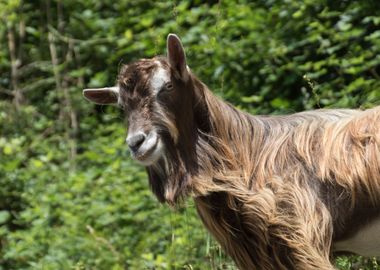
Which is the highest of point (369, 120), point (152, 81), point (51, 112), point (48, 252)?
point (152, 81)

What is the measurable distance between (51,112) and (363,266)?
593cm

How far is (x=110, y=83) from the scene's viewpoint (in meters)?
10.8

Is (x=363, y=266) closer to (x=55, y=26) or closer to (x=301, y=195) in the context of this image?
(x=301, y=195)

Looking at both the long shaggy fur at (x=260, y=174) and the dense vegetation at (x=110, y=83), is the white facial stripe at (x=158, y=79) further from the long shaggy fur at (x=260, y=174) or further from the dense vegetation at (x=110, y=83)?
the dense vegetation at (x=110, y=83)

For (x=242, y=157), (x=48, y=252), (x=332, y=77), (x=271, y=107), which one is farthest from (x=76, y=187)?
(x=242, y=157)

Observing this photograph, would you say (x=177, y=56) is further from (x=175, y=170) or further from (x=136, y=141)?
(x=175, y=170)

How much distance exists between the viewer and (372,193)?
4945 millimetres

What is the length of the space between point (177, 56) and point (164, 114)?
1.03ft

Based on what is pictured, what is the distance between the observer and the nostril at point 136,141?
Answer: 4.86 m

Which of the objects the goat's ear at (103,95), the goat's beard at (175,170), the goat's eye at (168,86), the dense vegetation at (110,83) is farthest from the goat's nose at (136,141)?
the dense vegetation at (110,83)

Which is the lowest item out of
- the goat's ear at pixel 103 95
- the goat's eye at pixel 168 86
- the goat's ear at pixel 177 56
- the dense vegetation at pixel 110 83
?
the dense vegetation at pixel 110 83

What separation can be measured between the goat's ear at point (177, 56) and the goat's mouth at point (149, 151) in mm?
358

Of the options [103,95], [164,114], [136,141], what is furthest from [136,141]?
[103,95]

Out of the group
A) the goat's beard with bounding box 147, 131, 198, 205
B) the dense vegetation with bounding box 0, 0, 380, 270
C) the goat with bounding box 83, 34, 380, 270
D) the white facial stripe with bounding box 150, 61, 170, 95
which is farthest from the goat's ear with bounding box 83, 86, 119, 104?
the dense vegetation with bounding box 0, 0, 380, 270
